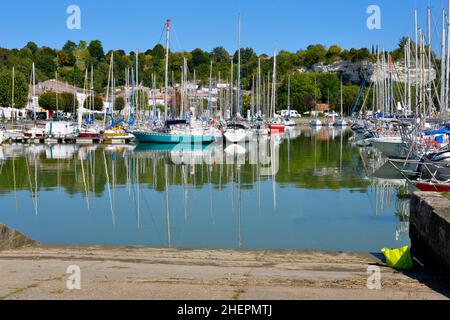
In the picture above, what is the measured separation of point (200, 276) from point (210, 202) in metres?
14.7

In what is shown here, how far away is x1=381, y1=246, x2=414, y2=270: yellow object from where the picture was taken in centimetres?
1168

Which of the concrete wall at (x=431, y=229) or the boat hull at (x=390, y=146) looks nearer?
the concrete wall at (x=431, y=229)

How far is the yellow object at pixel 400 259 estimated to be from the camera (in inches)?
460

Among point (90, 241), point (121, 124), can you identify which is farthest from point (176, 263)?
point (121, 124)

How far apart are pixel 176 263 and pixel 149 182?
67.3ft

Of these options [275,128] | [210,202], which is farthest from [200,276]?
[275,128]

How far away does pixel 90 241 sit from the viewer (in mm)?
17703

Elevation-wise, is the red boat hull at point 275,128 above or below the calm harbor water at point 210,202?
above

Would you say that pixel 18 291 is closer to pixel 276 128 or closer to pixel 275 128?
pixel 275 128

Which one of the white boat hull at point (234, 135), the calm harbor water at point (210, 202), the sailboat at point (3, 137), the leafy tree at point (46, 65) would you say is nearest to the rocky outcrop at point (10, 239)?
the calm harbor water at point (210, 202)

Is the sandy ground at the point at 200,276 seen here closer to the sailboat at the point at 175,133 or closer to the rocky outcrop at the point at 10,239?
the rocky outcrop at the point at 10,239

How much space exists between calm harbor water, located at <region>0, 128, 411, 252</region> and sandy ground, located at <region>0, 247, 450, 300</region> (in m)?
3.72

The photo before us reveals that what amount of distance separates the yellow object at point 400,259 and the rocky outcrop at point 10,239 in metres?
7.00

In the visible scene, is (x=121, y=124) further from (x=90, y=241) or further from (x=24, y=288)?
(x=24, y=288)
